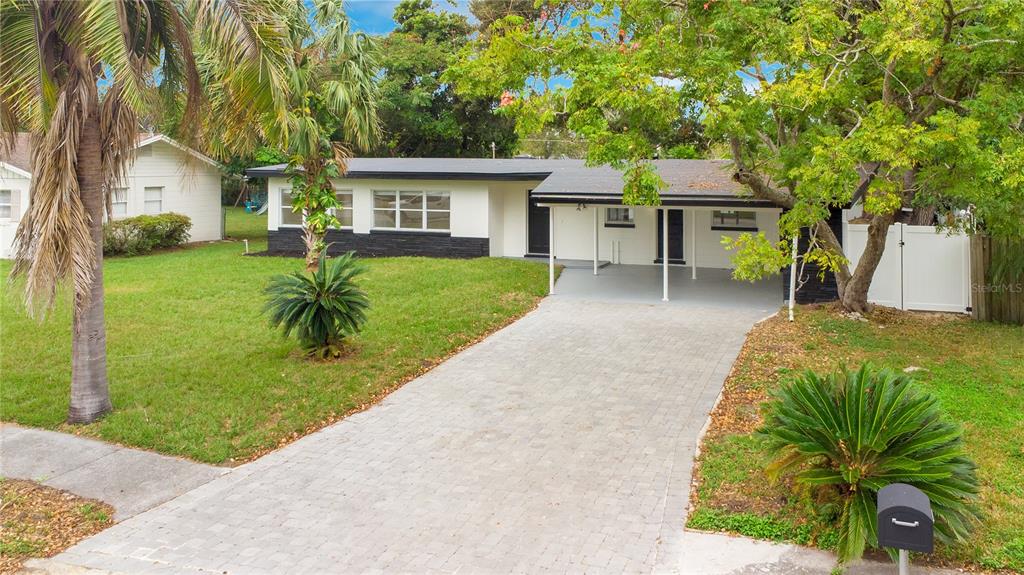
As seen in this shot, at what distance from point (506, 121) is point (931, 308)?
78.7 feet

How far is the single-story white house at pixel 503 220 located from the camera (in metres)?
21.4

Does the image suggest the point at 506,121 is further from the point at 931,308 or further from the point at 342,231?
the point at 931,308

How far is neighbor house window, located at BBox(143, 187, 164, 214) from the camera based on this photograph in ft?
88.8

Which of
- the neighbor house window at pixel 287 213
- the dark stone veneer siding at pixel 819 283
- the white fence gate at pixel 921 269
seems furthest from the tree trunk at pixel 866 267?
the neighbor house window at pixel 287 213

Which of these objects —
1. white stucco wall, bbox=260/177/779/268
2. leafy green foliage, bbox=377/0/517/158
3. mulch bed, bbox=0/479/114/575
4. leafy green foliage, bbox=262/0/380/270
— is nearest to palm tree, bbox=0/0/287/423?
mulch bed, bbox=0/479/114/575

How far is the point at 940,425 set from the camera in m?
6.50

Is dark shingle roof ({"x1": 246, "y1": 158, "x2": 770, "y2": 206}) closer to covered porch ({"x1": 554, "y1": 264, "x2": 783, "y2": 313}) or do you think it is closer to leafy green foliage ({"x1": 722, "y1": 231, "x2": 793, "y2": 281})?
covered porch ({"x1": 554, "y1": 264, "x2": 783, "y2": 313})

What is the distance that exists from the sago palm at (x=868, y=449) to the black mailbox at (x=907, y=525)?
0.78 meters

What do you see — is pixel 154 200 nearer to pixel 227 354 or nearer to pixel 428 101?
pixel 428 101

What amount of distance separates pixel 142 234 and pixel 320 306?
15.9m

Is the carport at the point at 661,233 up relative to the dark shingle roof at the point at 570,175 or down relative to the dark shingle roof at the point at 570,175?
down

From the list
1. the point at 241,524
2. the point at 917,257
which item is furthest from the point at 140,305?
the point at 917,257

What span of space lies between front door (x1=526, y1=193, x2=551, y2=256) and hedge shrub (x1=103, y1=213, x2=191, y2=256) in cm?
1142

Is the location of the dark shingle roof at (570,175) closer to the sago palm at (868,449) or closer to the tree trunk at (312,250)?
the tree trunk at (312,250)
